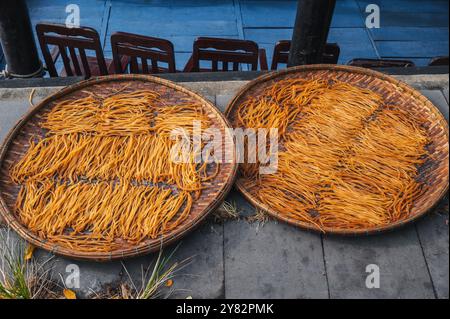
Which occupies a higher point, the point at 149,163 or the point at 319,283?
the point at 149,163

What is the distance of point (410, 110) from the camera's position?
3859 millimetres

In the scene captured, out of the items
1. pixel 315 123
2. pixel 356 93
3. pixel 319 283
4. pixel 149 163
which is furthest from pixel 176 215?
pixel 356 93

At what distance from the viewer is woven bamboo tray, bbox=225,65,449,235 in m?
3.16

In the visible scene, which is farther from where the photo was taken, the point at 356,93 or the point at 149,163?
the point at 356,93

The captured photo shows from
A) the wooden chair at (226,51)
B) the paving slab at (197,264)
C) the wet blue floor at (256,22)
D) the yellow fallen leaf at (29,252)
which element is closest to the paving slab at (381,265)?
the paving slab at (197,264)

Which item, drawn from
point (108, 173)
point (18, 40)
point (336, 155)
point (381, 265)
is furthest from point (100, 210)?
point (18, 40)

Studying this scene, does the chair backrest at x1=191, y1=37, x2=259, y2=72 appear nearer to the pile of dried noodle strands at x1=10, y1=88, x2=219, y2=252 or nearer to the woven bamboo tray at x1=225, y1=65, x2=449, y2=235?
the woven bamboo tray at x1=225, y1=65, x2=449, y2=235

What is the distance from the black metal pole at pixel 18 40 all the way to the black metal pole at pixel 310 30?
242 cm

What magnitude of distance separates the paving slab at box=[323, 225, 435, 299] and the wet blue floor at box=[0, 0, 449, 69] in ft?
14.6

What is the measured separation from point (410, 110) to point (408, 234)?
1142mm

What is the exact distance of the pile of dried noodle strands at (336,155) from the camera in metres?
3.22
